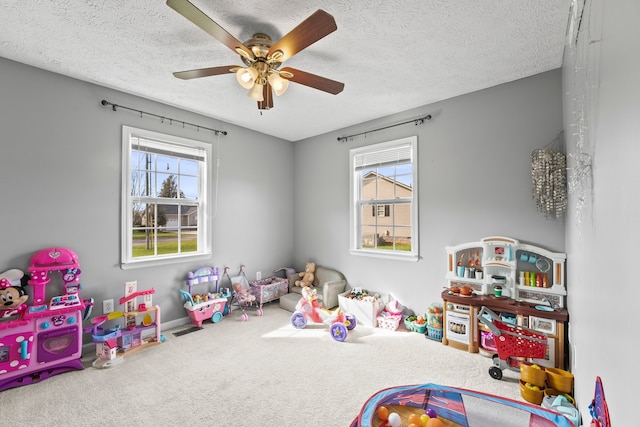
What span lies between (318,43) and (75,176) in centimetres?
268

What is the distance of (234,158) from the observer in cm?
418

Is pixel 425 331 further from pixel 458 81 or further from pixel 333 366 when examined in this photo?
pixel 458 81

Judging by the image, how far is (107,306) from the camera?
298cm

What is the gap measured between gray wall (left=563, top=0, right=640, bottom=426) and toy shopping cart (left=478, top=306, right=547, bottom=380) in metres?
0.77

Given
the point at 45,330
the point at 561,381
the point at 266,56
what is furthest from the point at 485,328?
the point at 45,330

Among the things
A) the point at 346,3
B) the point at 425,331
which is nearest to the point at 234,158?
the point at 346,3

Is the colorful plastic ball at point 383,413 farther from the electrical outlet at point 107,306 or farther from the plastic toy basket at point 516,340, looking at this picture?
the electrical outlet at point 107,306

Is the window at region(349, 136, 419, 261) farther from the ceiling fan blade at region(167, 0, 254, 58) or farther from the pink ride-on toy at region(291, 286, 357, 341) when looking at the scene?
the ceiling fan blade at region(167, 0, 254, 58)

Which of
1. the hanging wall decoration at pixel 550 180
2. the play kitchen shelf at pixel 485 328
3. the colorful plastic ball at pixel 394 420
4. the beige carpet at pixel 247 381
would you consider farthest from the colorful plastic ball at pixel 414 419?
the hanging wall decoration at pixel 550 180

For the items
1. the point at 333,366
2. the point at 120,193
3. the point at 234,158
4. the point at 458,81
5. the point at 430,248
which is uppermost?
the point at 458,81

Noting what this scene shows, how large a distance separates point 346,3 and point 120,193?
292 cm

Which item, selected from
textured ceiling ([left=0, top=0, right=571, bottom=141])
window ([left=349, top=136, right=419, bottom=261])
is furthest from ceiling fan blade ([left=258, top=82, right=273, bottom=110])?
window ([left=349, top=136, right=419, bottom=261])

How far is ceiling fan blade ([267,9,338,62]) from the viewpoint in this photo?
5.01ft

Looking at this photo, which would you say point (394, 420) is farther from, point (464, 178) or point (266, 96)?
point (464, 178)
